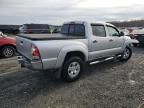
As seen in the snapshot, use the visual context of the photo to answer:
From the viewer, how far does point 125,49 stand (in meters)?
8.95

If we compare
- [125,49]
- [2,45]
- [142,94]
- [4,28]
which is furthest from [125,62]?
[4,28]

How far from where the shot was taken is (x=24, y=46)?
5.99 m

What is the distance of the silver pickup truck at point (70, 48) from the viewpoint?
5.43 m

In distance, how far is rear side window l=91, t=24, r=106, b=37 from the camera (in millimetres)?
7060

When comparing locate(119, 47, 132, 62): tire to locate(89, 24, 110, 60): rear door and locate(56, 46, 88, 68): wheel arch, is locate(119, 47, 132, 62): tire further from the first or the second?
locate(56, 46, 88, 68): wheel arch

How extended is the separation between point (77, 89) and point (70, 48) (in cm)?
120

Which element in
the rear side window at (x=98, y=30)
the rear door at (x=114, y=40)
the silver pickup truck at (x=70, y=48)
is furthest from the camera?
the rear door at (x=114, y=40)

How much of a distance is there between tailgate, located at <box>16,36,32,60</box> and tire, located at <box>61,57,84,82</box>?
3.67 feet

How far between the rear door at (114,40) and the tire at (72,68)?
6.50 feet

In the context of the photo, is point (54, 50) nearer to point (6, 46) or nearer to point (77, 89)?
point (77, 89)

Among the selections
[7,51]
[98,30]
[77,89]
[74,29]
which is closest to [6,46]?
[7,51]

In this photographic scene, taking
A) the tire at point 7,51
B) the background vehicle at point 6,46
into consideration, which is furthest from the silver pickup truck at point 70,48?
the tire at point 7,51

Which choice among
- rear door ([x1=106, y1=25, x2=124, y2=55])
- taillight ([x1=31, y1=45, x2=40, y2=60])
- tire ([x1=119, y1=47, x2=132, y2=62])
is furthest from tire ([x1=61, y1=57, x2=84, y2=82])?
tire ([x1=119, y1=47, x2=132, y2=62])

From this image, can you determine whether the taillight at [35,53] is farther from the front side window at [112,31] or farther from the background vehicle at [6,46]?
the background vehicle at [6,46]
